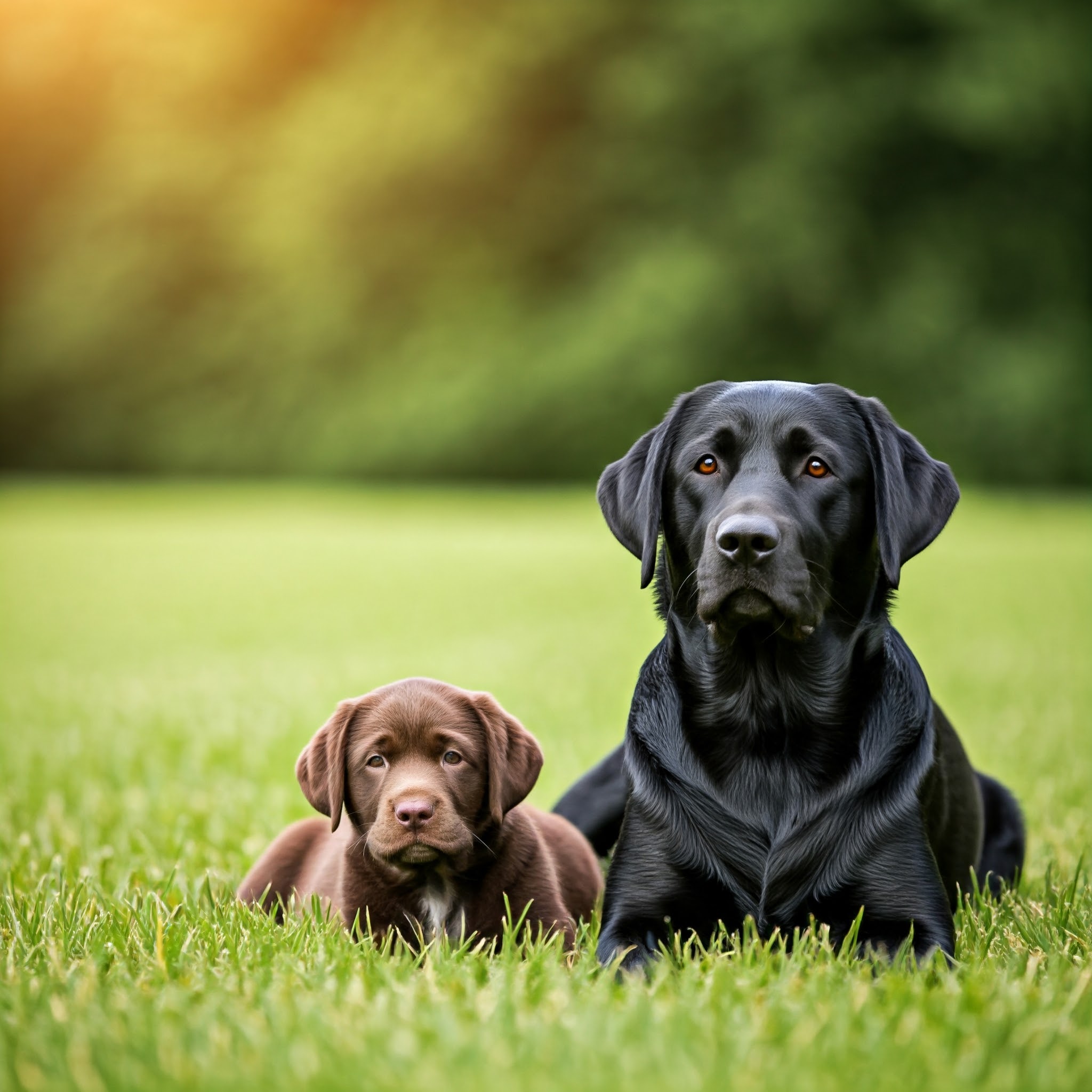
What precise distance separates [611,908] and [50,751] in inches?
156

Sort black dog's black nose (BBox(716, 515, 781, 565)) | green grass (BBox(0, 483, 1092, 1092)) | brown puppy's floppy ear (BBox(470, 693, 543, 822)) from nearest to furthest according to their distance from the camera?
1. green grass (BBox(0, 483, 1092, 1092))
2. black dog's black nose (BBox(716, 515, 781, 565))
3. brown puppy's floppy ear (BBox(470, 693, 543, 822))

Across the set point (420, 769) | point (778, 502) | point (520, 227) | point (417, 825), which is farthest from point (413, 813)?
point (520, 227)

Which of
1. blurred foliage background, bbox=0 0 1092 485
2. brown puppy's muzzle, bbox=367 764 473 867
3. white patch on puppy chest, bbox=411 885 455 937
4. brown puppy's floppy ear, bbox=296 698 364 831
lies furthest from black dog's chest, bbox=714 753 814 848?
blurred foliage background, bbox=0 0 1092 485

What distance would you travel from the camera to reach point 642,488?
333 cm

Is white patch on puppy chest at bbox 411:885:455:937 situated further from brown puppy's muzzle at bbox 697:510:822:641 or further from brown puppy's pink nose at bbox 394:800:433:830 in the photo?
brown puppy's muzzle at bbox 697:510:822:641

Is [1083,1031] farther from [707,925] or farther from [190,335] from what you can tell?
[190,335]

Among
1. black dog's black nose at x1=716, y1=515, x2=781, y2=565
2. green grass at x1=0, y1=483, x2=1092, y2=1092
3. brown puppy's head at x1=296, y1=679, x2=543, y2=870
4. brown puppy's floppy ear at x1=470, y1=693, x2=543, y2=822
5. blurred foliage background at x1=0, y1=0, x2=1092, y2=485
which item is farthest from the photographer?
blurred foliage background at x1=0, y1=0, x2=1092, y2=485

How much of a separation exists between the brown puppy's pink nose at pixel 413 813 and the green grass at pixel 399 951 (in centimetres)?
31

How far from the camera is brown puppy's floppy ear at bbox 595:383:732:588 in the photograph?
3.30 meters

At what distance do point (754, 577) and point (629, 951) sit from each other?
34.9 inches

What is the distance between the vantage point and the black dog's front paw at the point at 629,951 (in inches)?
115

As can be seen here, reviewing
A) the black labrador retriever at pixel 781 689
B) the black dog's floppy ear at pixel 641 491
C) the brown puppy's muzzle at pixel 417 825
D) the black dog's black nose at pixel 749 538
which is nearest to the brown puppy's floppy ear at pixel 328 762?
the brown puppy's muzzle at pixel 417 825

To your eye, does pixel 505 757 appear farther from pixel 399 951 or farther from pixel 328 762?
pixel 399 951

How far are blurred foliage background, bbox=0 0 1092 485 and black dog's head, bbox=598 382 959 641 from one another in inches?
1079
